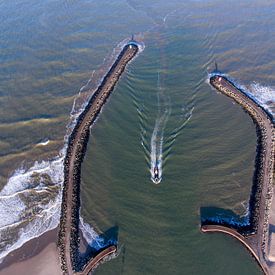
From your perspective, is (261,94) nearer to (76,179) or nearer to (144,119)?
(144,119)

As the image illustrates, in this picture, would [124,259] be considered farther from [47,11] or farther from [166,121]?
[47,11]

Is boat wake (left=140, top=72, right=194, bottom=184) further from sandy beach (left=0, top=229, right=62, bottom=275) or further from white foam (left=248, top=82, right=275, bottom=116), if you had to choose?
sandy beach (left=0, top=229, right=62, bottom=275)

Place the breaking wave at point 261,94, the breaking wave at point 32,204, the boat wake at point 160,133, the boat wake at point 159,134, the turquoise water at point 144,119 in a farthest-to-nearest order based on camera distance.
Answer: the breaking wave at point 261,94, the boat wake at point 160,133, the boat wake at point 159,134, the breaking wave at point 32,204, the turquoise water at point 144,119

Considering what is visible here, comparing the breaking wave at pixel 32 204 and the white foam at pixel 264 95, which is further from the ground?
the white foam at pixel 264 95

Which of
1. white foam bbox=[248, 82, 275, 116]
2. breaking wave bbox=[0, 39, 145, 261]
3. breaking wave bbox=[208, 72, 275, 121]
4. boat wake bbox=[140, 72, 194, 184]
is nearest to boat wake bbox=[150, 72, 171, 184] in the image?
boat wake bbox=[140, 72, 194, 184]

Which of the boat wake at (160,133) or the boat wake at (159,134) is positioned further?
the boat wake at (160,133)

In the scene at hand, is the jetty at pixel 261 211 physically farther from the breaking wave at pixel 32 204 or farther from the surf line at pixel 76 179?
the breaking wave at pixel 32 204

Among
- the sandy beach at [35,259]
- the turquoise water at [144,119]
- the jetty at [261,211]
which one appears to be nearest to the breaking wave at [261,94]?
the turquoise water at [144,119]
